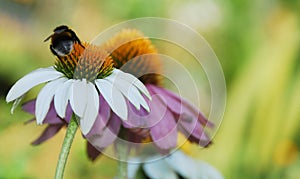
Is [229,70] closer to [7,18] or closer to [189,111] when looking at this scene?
[7,18]

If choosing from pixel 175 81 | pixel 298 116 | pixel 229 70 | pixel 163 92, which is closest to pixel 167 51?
pixel 229 70

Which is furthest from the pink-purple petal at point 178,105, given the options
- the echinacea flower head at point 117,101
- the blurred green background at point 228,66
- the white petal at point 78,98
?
the blurred green background at point 228,66

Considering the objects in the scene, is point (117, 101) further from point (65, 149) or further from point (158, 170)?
point (158, 170)

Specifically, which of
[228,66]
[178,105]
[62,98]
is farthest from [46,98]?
[228,66]

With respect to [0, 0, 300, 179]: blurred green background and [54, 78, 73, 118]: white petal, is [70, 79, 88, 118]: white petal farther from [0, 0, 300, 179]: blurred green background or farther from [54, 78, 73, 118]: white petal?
[0, 0, 300, 179]: blurred green background

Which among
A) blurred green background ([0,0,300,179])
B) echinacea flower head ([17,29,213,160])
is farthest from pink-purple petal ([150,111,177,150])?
blurred green background ([0,0,300,179])

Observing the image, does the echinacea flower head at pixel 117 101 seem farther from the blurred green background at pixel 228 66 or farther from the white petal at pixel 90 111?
the blurred green background at pixel 228 66

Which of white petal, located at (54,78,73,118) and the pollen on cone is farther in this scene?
the pollen on cone
